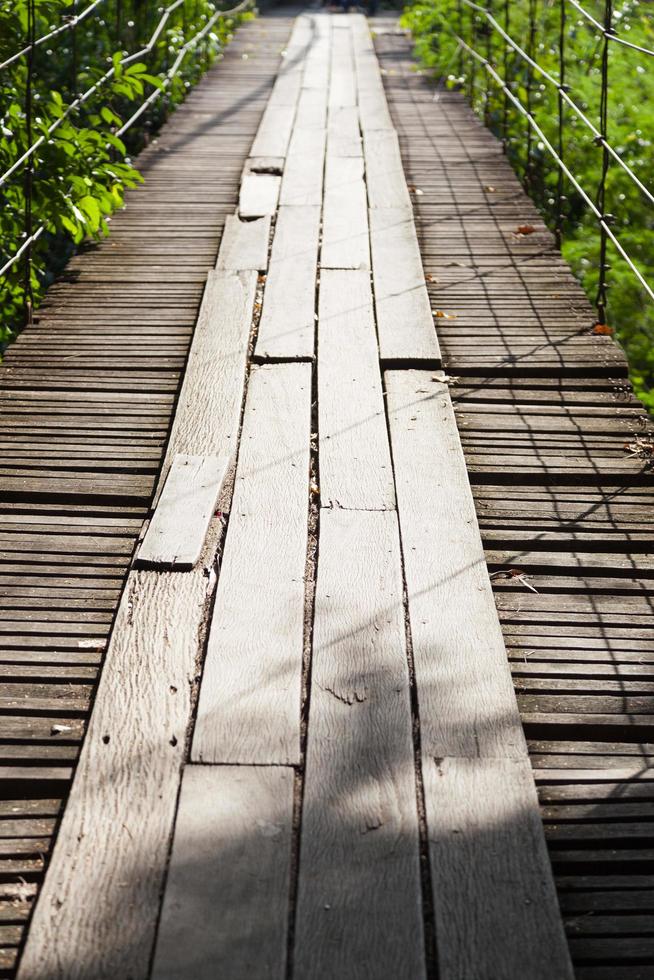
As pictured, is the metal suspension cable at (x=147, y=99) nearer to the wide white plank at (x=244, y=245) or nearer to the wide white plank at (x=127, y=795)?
the wide white plank at (x=244, y=245)

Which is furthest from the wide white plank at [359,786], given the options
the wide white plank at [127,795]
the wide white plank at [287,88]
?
the wide white plank at [287,88]

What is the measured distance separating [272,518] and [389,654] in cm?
50

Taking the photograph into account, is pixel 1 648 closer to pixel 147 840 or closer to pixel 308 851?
pixel 147 840

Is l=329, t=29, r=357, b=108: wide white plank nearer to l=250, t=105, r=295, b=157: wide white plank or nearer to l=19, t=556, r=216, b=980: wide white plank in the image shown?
l=250, t=105, r=295, b=157: wide white plank

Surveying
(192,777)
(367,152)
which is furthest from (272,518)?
(367,152)

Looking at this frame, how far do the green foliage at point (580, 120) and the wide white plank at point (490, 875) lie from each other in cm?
398

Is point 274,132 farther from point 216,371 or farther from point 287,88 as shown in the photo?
point 216,371

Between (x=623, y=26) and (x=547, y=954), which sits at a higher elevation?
(x=623, y=26)

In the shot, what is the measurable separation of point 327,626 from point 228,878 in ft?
1.91

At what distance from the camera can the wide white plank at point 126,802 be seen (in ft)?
4.12

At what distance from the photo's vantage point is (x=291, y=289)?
135 inches

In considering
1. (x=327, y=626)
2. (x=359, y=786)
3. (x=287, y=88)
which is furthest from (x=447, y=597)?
(x=287, y=88)

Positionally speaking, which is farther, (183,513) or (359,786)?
(183,513)

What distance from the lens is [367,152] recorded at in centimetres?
508
